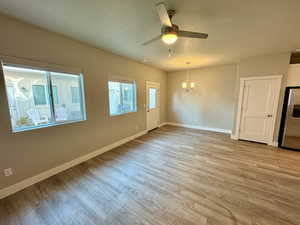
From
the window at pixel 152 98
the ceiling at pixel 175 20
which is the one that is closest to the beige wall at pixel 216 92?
the ceiling at pixel 175 20

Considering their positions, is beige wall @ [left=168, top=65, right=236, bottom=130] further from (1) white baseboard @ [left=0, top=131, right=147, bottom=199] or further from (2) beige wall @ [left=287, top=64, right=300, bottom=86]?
(1) white baseboard @ [left=0, top=131, right=147, bottom=199]

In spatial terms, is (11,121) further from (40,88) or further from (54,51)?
(54,51)

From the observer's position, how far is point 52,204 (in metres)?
1.77

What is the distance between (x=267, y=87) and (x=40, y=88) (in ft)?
18.6

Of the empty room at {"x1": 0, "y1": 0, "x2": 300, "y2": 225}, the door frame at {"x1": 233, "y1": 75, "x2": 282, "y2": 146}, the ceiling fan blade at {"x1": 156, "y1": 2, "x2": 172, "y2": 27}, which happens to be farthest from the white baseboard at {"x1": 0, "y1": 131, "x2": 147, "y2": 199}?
the door frame at {"x1": 233, "y1": 75, "x2": 282, "y2": 146}

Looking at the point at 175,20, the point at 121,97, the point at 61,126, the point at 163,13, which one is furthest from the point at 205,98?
the point at 61,126

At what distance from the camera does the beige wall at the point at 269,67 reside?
3381mm

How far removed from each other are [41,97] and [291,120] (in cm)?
592

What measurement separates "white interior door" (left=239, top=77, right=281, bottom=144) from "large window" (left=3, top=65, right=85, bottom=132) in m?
4.83

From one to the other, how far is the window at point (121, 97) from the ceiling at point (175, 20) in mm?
1164

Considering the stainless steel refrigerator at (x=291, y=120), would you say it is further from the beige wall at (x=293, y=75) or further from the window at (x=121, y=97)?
the window at (x=121, y=97)

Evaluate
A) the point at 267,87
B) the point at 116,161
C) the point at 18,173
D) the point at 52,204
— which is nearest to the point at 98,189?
the point at 52,204

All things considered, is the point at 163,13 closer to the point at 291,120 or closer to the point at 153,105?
the point at 153,105

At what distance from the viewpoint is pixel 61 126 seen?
249cm
